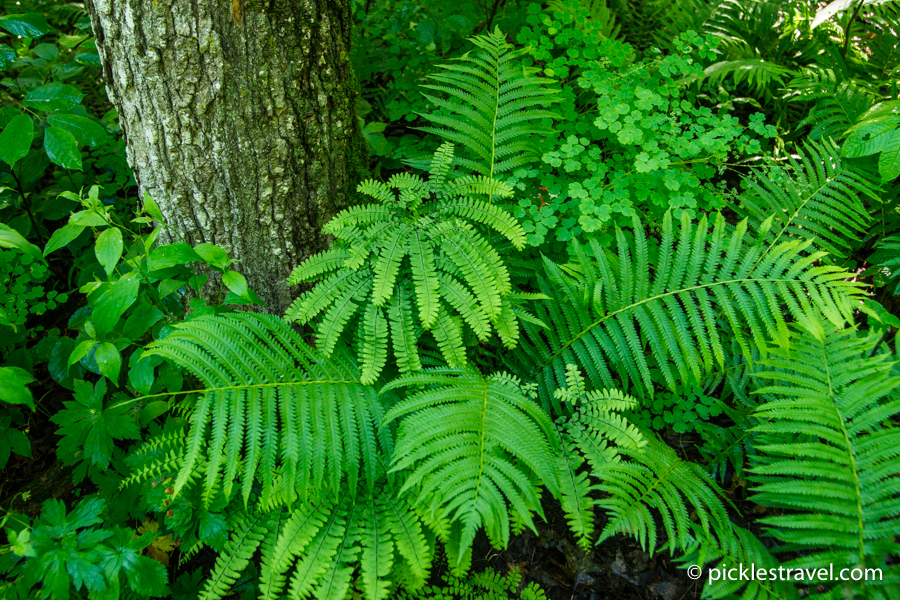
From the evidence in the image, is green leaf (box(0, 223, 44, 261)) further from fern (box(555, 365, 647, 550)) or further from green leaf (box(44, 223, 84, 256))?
fern (box(555, 365, 647, 550))

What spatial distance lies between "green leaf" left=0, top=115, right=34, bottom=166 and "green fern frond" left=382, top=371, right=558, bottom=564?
1716 millimetres

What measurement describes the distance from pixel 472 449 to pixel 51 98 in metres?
2.21

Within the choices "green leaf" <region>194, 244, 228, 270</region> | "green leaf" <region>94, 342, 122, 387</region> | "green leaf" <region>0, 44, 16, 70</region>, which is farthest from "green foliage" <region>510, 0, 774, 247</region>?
"green leaf" <region>0, 44, 16, 70</region>

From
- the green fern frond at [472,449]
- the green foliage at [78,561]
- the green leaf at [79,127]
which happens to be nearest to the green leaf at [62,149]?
the green leaf at [79,127]

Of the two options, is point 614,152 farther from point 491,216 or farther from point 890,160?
point 890,160

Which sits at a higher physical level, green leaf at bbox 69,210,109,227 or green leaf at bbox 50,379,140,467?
green leaf at bbox 69,210,109,227

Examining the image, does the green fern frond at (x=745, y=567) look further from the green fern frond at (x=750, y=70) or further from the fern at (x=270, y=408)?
the green fern frond at (x=750, y=70)

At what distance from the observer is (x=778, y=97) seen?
11.7 ft

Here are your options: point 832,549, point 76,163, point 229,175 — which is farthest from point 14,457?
point 832,549

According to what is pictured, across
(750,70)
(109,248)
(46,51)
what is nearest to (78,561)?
(109,248)

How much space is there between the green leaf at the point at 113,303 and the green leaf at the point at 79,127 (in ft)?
2.40

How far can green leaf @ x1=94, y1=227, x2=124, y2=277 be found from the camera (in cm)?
167

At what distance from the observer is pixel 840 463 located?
1.70 meters

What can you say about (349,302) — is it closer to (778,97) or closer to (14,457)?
(14,457)
